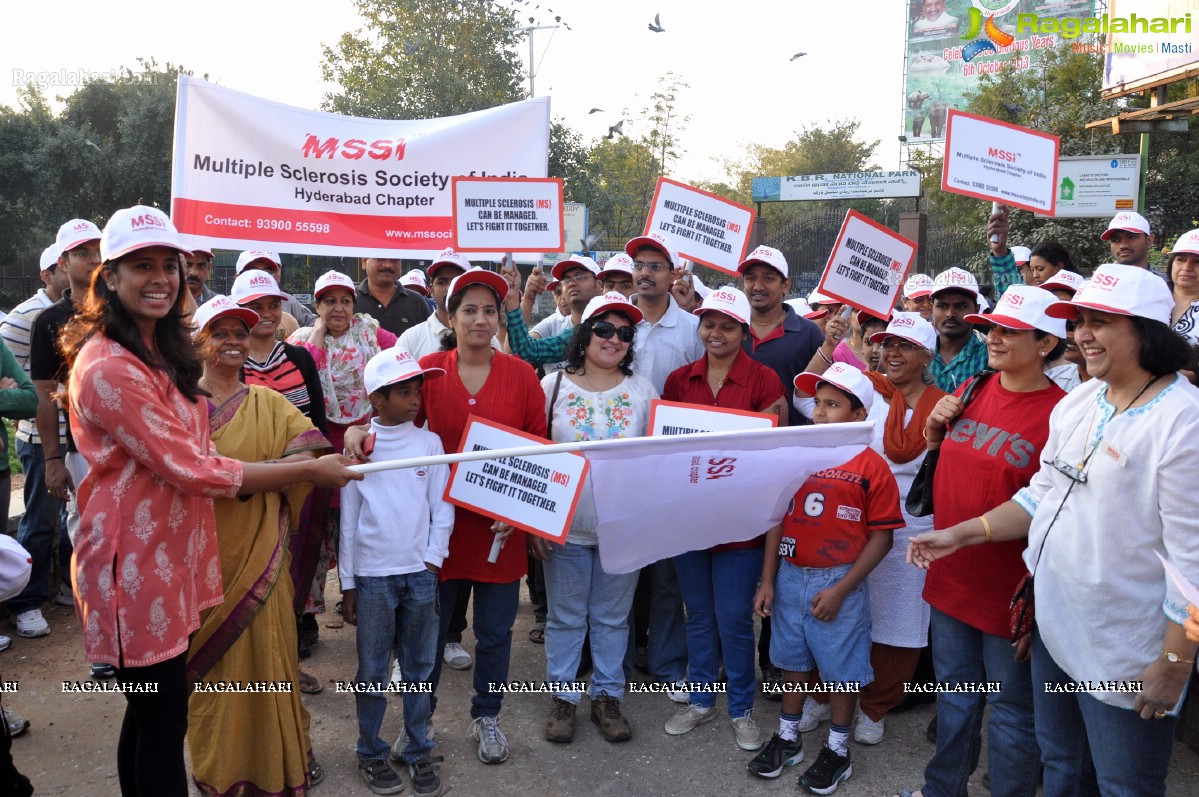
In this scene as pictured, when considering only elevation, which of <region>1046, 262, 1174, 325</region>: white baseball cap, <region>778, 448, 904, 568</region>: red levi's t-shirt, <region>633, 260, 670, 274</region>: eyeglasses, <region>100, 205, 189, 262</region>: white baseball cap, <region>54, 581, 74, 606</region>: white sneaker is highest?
<region>633, 260, 670, 274</region>: eyeglasses

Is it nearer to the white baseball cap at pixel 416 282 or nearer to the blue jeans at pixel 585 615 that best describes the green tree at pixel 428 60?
the white baseball cap at pixel 416 282

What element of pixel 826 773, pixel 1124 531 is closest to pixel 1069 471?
pixel 1124 531

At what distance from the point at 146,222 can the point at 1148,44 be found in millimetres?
14433

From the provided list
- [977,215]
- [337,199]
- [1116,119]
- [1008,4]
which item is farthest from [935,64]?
[337,199]

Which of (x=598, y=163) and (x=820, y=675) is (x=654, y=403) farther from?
(x=598, y=163)

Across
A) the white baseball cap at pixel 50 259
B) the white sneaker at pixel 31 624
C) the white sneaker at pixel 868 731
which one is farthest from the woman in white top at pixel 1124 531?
the white baseball cap at pixel 50 259

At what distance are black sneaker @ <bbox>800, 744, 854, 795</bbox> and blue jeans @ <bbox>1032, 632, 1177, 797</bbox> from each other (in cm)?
95

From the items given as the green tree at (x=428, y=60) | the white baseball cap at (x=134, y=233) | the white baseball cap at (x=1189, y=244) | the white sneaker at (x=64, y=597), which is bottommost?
the white sneaker at (x=64, y=597)

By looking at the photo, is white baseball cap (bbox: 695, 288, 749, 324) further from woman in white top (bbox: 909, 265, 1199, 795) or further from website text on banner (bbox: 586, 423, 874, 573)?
woman in white top (bbox: 909, 265, 1199, 795)

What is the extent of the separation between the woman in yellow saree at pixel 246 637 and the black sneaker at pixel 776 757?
1.85m

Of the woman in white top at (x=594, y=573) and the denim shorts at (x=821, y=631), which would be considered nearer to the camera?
the denim shorts at (x=821, y=631)

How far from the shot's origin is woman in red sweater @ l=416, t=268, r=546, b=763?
4.06 metres

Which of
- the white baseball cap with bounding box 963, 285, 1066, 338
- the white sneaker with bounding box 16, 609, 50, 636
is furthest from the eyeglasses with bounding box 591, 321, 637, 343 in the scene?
the white sneaker with bounding box 16, 609, 50, 636

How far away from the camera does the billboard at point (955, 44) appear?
131ft
